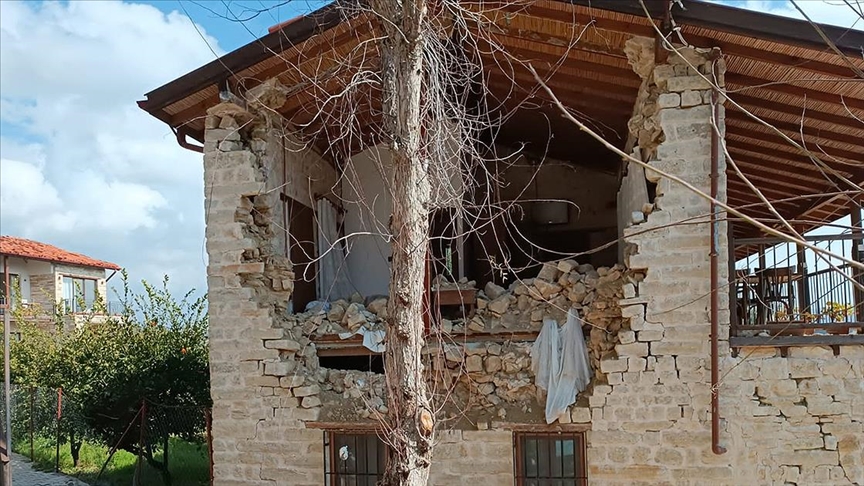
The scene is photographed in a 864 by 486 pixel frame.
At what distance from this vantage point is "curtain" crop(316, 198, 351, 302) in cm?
887

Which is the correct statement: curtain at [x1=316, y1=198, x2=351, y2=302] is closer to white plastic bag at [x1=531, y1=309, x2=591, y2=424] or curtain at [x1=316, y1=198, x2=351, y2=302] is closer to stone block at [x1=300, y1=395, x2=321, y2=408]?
stone block at [x1=300, y1=395, x2=321, y2=408]

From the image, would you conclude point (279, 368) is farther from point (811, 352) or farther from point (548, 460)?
point (811, 352)

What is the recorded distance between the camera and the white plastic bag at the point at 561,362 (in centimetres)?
657

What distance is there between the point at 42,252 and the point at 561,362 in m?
21.3

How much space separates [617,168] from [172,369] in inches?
312

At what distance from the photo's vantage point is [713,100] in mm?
5820

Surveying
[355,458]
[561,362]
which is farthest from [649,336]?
[355,458]

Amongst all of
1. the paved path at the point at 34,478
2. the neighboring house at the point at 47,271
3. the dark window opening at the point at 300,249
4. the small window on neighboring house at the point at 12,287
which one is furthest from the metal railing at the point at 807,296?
the neighboring house at the point at 47,271

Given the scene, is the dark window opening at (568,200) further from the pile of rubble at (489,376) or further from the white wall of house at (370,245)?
the pile of rubble at (489,376)

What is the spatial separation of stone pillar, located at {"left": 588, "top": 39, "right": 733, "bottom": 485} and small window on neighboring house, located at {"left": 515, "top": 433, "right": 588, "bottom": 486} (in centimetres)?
27

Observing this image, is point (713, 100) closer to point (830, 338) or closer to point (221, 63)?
point (830, 338)

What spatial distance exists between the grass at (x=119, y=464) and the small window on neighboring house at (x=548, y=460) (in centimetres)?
592

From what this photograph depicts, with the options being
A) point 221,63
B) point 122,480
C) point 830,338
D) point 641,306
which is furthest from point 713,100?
point 122,480

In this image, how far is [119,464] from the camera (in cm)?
1229
